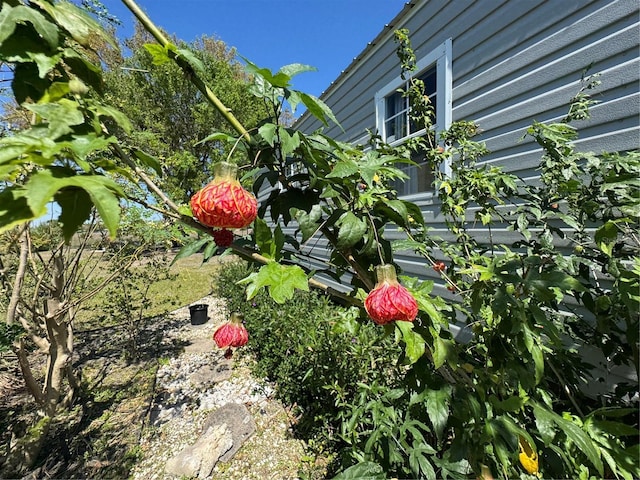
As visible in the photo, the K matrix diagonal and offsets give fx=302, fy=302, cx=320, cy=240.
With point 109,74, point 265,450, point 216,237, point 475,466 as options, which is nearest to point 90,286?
point 265,450

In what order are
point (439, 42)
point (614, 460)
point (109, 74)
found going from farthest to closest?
point (109, 74) → point (439, 42) → point (614, 460)

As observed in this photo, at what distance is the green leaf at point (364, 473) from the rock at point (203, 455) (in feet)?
5.28

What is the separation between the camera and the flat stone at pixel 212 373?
12.0 ft

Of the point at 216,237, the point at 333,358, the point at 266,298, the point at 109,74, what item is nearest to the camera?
the point at 216,237

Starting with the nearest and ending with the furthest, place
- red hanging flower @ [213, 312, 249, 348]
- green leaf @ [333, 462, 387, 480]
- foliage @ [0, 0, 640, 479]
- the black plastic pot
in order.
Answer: foliage @ [0, 0, 640, 479]
green leaf @ [333, 462, 387, 480]
red hanging flower @ [213, 312, 249, 348]
the black plastic pot

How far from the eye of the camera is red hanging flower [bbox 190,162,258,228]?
0.78 m

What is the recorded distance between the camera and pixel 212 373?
3816 mm

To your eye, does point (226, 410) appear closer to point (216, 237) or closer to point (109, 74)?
point (216, 237)

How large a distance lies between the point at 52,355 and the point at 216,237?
3.03 m

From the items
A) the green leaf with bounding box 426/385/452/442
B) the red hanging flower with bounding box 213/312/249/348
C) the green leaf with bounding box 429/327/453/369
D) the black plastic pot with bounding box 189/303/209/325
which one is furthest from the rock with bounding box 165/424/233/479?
the black plastic pot with bounding box 189/303/209/325

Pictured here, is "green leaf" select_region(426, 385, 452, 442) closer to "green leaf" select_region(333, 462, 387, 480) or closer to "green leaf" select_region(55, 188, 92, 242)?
"green leaf" select_region(333, 462, 387, 480)

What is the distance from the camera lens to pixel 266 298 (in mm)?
4543

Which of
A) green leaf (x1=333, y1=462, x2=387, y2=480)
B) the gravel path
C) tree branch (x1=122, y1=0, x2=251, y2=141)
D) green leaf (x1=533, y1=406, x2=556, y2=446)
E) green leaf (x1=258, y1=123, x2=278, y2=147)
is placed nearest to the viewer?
tree branch (x1=122, y1=0, x2=251, y2=141)

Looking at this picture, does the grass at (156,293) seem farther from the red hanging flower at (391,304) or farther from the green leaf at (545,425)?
the green leaf at (545,425)
